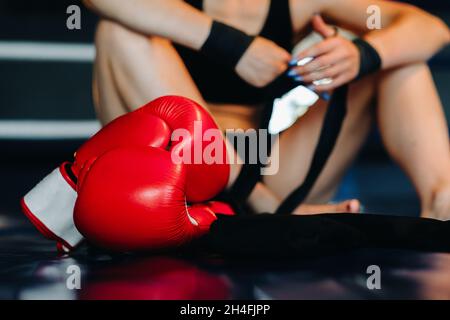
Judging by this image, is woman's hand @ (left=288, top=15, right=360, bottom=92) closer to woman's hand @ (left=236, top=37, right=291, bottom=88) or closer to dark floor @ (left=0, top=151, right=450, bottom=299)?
woman's hand @ (left=236, top=37, right=291, bottom=88)

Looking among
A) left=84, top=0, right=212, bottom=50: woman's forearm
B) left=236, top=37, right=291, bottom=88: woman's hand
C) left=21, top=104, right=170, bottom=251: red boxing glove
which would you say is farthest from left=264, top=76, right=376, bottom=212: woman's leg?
left=21, top=104, right=170, bottom=251: red boxing glove

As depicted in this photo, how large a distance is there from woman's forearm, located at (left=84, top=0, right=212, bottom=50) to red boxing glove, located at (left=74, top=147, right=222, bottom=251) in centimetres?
31

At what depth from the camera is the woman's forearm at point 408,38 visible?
1140mm

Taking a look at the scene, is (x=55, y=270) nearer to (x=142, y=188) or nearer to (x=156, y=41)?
(x=142, y=188)

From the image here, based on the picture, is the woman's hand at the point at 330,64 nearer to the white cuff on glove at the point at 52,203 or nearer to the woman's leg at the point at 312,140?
the woman's leg at the point at 312,140

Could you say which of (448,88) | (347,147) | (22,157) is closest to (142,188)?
(347,147)

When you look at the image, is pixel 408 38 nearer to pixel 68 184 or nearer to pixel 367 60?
pixel 367 60

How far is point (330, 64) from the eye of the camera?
3.52ft

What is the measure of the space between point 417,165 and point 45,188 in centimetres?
68

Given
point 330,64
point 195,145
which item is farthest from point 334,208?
point 195,145

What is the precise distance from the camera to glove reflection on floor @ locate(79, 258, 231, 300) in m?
0.62

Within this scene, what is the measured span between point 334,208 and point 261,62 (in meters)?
0.31

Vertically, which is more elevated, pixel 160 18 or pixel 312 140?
pixel 160 18

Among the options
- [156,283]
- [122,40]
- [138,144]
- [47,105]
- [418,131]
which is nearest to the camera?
[156,283]
